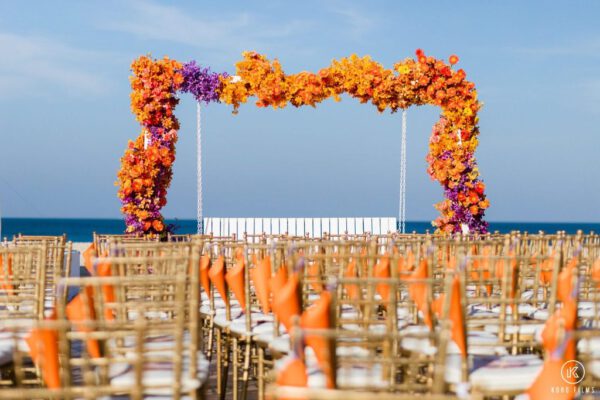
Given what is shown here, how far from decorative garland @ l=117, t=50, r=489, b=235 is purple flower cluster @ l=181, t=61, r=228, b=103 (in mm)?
11

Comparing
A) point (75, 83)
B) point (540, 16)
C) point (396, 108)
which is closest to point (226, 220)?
point (396, 108)

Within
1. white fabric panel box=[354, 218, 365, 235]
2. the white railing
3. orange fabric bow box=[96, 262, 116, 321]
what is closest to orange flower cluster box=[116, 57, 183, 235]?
the white railing

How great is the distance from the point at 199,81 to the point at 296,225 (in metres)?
2.24

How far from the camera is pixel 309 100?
1042 cm

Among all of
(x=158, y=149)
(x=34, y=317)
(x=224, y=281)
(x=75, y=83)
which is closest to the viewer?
(x=34, y=317)

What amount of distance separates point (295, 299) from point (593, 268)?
242 cm

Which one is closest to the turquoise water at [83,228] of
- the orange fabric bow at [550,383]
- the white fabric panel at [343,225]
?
the white fabric panel at [343,225]

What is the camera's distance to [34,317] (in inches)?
165

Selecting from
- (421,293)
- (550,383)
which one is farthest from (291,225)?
(550,383)

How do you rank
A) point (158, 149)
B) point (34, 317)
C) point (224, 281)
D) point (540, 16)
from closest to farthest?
point (34, 317) < point (224, 281) < point (158, 149) < point (540, 16)

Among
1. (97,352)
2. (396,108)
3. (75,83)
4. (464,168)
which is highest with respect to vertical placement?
(75,83)

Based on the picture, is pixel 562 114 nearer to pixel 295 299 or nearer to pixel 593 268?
pixel 593 268

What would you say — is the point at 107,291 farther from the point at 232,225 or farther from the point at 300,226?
the point at 300,226

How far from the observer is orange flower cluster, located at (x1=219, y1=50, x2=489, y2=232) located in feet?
33.4
